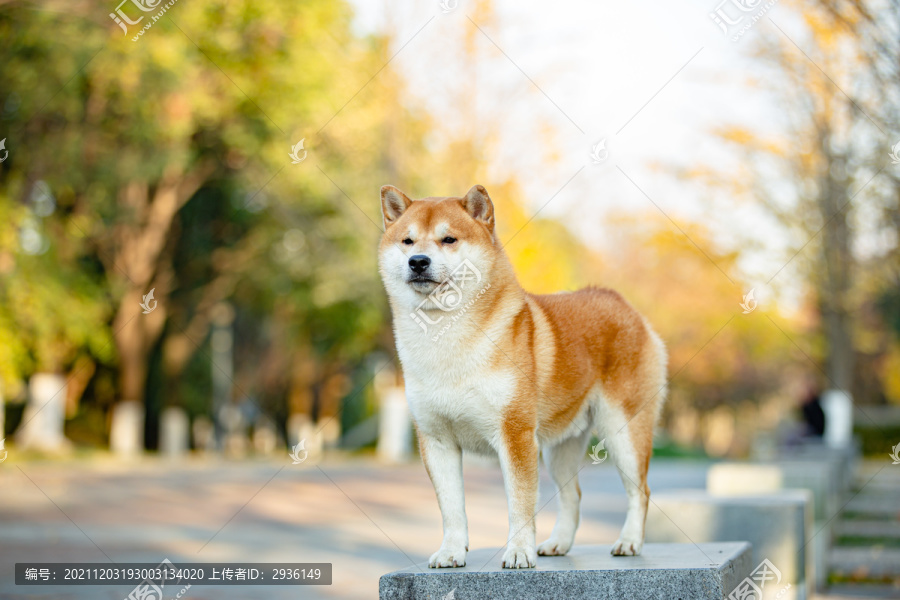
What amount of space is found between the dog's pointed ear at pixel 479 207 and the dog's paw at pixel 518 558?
64.4 inches

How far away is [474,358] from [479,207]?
2.61 ft

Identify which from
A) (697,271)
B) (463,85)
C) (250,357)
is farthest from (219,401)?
(463,85)

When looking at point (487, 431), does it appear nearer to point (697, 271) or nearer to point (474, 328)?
point (474, 328)

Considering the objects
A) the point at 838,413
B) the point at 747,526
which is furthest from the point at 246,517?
the point at 838,413

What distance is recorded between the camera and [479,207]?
5.18 meters

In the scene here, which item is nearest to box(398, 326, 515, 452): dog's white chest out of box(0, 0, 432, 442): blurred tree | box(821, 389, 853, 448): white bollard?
box(0, 0, 432, 442): blurred tree

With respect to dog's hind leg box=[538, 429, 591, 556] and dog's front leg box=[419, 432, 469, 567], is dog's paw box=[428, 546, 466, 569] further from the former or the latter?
dog's hind leg box=[538, 429, 591, 556]

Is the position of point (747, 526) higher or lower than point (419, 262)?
lower

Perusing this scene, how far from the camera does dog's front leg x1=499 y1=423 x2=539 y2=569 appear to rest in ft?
16.1

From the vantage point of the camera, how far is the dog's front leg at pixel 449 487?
201 inches

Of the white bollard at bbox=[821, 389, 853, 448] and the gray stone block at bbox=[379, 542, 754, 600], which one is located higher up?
the white bollard at bbox=[821, 389, 853, 448]

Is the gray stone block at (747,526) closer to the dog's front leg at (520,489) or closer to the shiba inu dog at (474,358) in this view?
the shiba inu dog at (474,358)

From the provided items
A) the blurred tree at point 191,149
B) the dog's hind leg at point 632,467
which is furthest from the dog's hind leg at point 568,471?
the blurred tree at point 191,149

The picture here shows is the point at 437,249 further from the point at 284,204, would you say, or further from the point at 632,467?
the point at 284,204
